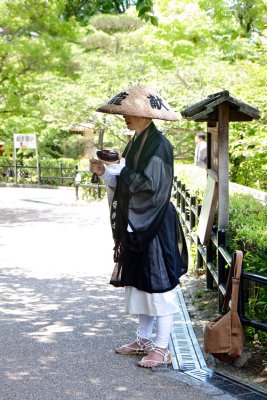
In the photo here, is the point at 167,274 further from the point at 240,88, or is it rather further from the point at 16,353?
the point at 240,88

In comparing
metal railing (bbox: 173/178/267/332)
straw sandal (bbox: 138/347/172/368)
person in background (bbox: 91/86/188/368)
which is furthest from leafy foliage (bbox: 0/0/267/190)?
straw sandal (bbox: 138/347/172/368)

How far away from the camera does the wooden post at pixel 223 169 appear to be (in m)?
5.94

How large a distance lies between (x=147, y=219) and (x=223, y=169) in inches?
62.7

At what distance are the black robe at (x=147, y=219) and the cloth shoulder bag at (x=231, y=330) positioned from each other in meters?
0.44

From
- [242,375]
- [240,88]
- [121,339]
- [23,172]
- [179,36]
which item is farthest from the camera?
[23,172]

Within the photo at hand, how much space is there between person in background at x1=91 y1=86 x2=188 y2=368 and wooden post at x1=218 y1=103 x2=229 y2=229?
1178mm

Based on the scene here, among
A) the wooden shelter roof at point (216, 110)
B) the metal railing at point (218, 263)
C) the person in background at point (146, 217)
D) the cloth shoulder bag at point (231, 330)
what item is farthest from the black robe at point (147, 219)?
the wooden shelter roof at point (216, 110)

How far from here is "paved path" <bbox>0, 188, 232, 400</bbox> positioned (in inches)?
166

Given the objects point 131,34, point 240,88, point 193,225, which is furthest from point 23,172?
point 193,225

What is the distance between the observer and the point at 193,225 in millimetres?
9039

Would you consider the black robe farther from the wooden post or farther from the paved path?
the wooden post

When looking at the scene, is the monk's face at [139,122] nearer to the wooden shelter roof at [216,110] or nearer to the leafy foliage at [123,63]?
the wooden shelter roof at [216,110]

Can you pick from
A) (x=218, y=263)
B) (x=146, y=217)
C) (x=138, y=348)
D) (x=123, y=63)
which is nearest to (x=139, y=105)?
(x=146, y=217)

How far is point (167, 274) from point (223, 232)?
1.08m
